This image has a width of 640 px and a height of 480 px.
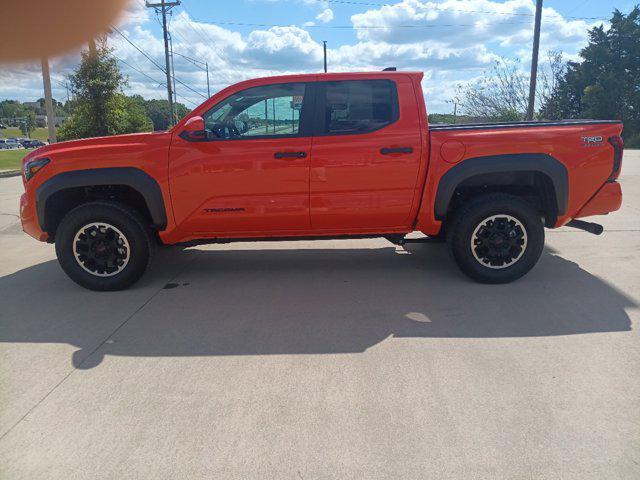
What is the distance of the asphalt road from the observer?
2.39 metres

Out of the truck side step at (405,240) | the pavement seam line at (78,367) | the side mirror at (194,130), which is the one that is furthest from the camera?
the truck side step at (405,240)

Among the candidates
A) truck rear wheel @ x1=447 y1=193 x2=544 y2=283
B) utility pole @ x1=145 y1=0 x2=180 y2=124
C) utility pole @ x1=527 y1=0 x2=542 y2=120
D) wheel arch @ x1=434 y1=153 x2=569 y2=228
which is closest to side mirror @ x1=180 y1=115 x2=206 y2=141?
wheel arch @ x1=434 y1=153 x2=569 y2=228

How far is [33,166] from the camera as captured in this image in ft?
15.2

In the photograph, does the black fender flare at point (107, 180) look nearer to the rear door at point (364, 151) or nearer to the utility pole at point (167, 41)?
the rear door at point (364, 151)

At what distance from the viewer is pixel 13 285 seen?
5.11 m

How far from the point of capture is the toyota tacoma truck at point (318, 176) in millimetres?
4543

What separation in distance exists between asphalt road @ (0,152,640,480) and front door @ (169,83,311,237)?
73 cm

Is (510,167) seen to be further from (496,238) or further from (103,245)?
(103,245)

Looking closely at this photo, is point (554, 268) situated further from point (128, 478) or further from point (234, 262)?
point (128, 478)

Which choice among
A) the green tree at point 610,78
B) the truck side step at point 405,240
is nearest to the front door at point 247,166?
the truck side step at point 405,240

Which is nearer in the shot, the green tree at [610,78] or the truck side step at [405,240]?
the truck side step at [405,240]

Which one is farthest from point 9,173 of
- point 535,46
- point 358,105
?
point 535,46

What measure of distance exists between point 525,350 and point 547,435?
99 cm

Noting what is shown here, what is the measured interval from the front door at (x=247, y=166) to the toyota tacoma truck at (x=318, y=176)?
10 mm
